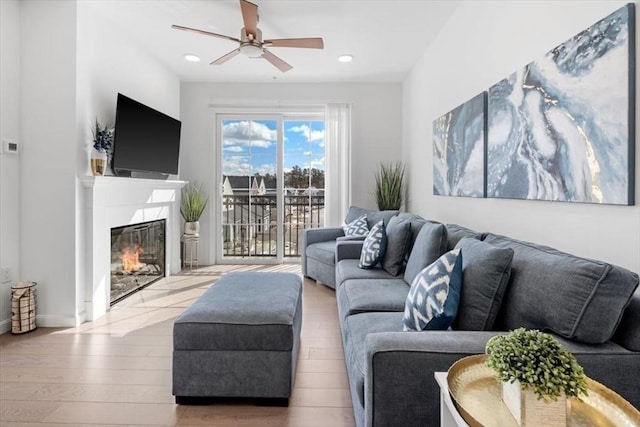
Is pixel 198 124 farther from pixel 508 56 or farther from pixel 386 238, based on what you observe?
pixel 508 56

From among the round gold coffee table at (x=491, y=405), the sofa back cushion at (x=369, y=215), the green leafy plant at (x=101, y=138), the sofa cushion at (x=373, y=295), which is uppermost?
the green leafy plant at (x=101, y=138)

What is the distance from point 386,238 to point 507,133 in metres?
1.27

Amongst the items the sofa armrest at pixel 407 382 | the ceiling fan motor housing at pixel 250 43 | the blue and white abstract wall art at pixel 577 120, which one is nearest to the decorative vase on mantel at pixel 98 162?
the ceiling fan motor housing at pixel 250 43

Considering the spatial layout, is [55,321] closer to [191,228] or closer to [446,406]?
[191,228]

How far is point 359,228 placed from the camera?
441 centimetres

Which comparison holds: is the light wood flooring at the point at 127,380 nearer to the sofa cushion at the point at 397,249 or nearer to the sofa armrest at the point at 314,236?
the sofa cushion at the point at 397,249

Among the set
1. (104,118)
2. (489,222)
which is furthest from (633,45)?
(104,118)

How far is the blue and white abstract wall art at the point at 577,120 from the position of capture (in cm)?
142

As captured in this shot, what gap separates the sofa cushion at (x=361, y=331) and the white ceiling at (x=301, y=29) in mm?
2553

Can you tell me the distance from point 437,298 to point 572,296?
0.47 meters

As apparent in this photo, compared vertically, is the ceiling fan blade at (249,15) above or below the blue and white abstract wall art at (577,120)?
above

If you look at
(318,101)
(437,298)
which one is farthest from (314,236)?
(437,298)

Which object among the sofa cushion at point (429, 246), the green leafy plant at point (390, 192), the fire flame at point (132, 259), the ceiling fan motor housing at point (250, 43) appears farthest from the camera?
the green leafy plant at point (390, 192)

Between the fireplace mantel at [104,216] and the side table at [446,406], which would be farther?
the fireplace mantel at [104,216]
